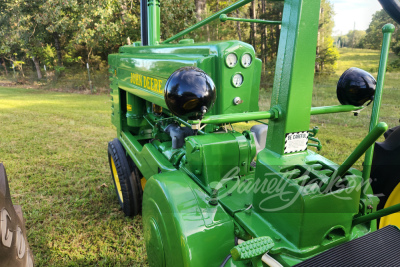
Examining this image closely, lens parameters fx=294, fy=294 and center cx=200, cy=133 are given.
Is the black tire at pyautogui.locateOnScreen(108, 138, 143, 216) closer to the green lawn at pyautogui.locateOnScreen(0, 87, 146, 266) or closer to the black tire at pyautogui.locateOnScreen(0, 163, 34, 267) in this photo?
the green lawn at pyautogui.locateOnScreen(0, 87, 146, 266)

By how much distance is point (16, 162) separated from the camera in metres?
4.62

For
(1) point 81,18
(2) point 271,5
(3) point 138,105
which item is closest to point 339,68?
(2) point 271,5

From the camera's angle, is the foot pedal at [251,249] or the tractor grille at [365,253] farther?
the tractor grille at [365,253]

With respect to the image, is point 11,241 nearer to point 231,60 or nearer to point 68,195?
point 231,60

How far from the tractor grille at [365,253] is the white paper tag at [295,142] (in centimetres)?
48

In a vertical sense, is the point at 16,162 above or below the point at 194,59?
below

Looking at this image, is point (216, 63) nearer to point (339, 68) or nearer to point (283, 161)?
point (283, 161)

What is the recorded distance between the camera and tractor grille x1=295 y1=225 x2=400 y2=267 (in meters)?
1.23

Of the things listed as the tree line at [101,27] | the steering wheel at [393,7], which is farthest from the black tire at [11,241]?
the tree line at [101,27]

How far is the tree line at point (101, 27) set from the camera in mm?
11992

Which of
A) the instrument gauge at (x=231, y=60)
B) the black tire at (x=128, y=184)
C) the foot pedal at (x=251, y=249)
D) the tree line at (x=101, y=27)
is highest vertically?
the tree line at (x=101, y=27)

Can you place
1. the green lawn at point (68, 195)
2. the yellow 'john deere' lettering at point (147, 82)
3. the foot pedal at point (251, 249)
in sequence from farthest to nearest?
the green lawn at point (68, 195) → the yellow 'john deere' lettering at point (147, 82) → the foot pedal at point (251, 249)

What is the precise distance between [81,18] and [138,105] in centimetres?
1066

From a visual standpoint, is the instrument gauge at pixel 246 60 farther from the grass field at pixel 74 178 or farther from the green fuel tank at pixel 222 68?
the grass field at pixel 74 178
